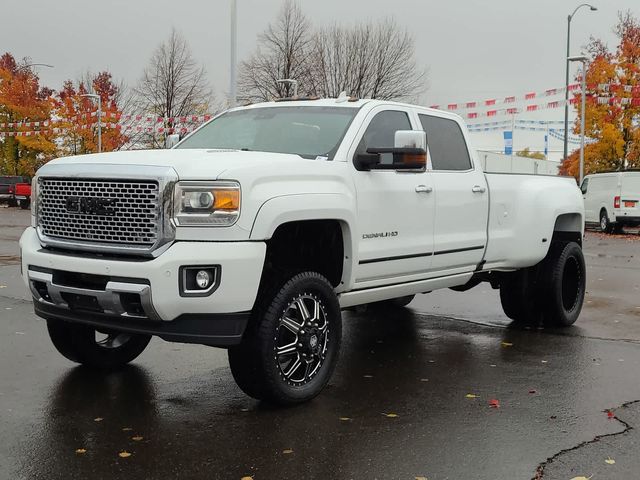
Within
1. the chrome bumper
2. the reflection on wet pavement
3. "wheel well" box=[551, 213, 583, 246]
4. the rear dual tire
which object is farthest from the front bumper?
"wheel well" box=[551, 213, 583, 246]

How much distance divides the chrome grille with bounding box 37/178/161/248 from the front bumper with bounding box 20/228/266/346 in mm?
146

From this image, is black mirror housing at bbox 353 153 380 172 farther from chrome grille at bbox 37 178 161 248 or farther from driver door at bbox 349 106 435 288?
chrome grille at bbox 37 178 161 248

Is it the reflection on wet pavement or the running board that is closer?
the reflection on wet pavement

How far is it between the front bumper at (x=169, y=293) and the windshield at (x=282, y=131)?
4.32 ft

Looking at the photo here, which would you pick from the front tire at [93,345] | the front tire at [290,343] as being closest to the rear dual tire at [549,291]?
the front tire at [290,343]

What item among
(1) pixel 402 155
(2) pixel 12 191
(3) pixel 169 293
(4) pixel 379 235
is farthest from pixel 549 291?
(2) pixel 12 191

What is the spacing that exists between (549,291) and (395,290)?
2523 mm

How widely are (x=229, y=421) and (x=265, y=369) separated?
38 cm

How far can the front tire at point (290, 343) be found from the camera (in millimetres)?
4961

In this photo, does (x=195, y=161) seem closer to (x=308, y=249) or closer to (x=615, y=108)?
(x=308, y=249)

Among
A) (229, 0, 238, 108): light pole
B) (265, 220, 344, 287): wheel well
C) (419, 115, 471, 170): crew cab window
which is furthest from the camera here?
(229, 0, 238, 108): light pole

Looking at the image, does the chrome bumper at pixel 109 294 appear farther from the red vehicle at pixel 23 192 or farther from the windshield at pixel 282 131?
the red vehicle at pixel 23 192

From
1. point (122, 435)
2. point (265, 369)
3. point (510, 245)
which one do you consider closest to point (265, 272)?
point (265, 369)

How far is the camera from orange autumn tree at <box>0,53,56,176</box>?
47156mm
